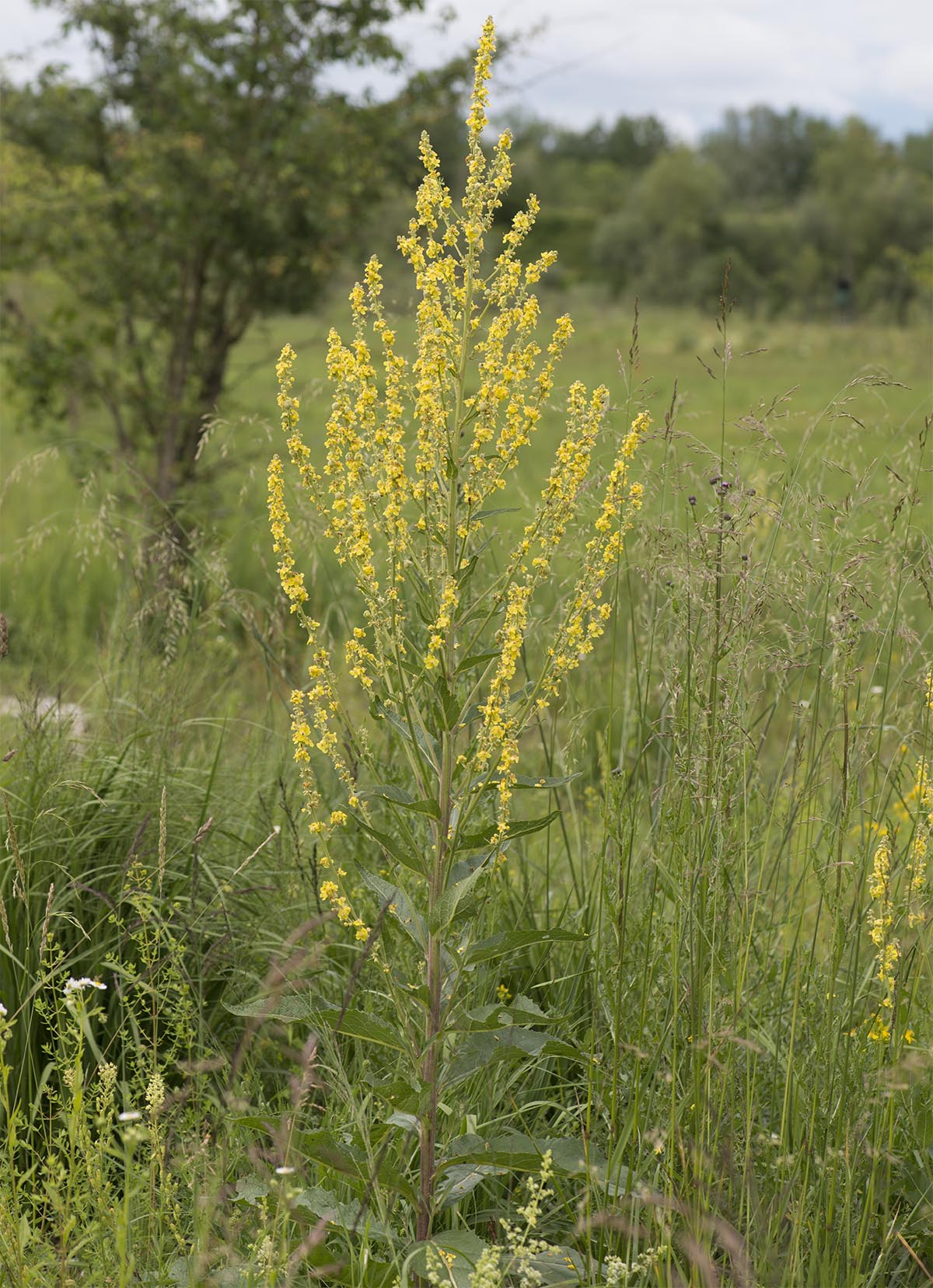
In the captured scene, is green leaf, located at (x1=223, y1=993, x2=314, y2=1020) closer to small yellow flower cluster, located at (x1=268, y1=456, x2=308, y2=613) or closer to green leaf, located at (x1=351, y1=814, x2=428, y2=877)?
green leaf, located at (x1=351, y1=814, x2=428, y2=877)

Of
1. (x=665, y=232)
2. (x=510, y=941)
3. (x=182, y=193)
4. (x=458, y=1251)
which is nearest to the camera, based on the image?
(x=458, y=1251)

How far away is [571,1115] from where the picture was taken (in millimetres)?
2885

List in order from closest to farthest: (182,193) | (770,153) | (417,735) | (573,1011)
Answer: (417,735)
(573,1011)
(182,193)
(770,153)

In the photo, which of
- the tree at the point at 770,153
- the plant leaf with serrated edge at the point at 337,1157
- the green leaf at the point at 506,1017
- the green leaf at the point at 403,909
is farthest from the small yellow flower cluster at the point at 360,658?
the tree at the point at 770,153

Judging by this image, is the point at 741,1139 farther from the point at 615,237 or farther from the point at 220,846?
the point at 615,237

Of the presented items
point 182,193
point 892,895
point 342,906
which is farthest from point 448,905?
point 182,193

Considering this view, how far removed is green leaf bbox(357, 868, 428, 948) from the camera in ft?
8.05

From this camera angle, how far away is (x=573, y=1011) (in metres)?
3.18

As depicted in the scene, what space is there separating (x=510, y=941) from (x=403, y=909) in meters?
0.29

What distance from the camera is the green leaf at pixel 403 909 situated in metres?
2.46

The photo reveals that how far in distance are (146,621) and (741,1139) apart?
9.88 ft

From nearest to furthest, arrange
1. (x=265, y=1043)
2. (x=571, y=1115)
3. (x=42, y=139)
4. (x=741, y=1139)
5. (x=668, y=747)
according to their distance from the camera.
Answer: (x=741, y=1139)
(x=571, y=1115)
(x=668, y=747)
(x=265, y=1043)
(x=42, y=139)

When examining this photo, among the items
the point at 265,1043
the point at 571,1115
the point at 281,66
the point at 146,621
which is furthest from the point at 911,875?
the point at 281,66

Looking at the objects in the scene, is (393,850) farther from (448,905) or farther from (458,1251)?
(458,1251)
